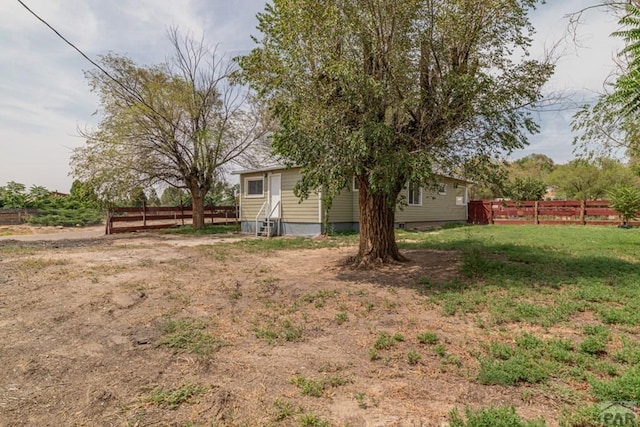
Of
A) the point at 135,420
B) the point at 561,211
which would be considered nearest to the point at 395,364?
the point at 135,420

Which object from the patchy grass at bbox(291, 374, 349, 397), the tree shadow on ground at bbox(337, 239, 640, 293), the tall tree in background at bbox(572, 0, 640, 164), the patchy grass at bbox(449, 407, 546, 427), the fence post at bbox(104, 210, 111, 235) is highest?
the tall tree in background at bbox(572, 0, 640, 164)

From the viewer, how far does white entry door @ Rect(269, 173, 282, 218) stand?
46.4 ft

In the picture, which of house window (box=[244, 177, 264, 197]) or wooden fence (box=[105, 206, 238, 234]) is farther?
wooden fence (box=[105, 206, 238, 234])

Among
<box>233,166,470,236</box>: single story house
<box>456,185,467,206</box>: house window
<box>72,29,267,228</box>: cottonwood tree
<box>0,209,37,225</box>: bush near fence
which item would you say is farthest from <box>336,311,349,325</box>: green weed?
<box>0,209,37,225</box>: bush near fence

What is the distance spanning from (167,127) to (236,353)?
574 inches

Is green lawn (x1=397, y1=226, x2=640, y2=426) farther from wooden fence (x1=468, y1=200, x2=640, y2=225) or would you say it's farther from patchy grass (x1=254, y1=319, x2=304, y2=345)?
wooden fence (x1=468, y1=200, x2=640, y2=225)

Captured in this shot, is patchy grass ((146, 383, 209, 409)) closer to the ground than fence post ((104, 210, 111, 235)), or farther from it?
closer to the ground

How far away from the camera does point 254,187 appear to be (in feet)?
50.8

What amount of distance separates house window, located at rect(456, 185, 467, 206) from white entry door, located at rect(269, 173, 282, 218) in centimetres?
1116

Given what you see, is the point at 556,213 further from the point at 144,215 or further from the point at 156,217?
the point at 144,215

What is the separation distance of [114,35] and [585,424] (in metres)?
11.3

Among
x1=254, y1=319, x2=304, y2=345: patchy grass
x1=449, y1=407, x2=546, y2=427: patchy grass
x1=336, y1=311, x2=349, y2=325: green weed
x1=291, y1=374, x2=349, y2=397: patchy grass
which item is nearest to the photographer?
x1=449, y1=407, x2=546, y2=427: patchy grass

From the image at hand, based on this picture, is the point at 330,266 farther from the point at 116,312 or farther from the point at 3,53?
the point at 3,53

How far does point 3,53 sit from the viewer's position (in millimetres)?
7262
